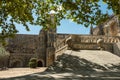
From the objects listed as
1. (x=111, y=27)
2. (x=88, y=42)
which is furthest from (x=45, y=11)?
(x=111, y=27)

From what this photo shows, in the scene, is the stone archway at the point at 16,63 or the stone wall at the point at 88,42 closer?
the stone wall at the point at 88,42

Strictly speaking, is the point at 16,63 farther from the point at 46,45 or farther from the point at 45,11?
the point at 45,11

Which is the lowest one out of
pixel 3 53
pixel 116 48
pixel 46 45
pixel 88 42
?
pixel 3 53

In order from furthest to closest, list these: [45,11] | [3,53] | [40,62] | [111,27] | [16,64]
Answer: [40,62] → [16,64] → [3,53] → [111,27] → [45,11]

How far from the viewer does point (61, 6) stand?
1423 centimetres

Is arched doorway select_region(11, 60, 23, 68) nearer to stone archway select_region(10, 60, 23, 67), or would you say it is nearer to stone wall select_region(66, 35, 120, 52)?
stone archway select_region(10, 60, 23, 67)

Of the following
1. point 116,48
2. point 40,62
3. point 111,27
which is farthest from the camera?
point 40,62

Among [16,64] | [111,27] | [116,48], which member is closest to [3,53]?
[16,64]

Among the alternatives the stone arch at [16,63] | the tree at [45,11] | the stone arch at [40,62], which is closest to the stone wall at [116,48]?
the tree at [45,11]

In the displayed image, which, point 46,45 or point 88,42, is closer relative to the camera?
point 88,42

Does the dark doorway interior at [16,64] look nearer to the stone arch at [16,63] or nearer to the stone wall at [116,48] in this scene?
the stone arch at [16,63]

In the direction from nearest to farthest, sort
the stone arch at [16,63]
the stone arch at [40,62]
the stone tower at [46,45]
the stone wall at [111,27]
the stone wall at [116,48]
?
1. the stone wall at [116,48]
2. the stone wall at [111,27]
3. the stone arch at [16,63]
4. the stone tower at [46,45]
5. the stone arch at [40,62]

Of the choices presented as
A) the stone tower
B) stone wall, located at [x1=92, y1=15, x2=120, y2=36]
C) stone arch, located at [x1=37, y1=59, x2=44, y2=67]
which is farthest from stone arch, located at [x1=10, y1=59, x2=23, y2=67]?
stone wall, located at [x1=92, y1=15, x2=120, y2=36]

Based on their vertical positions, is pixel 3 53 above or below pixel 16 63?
above
